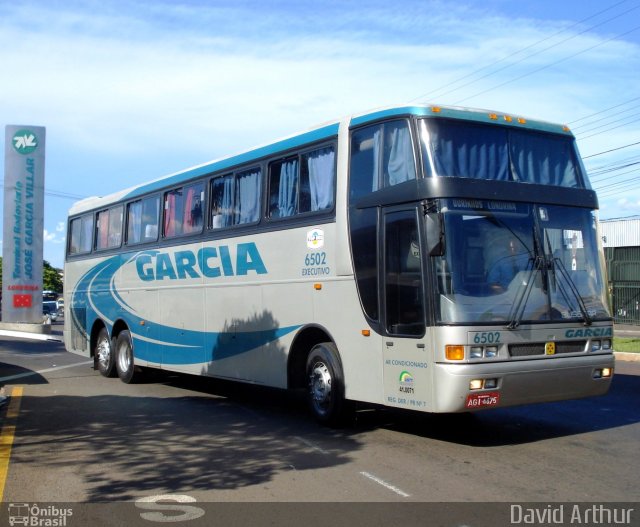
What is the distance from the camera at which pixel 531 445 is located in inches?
345

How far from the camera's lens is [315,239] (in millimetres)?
10250

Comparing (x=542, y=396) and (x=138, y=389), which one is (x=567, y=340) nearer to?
(x=542, y=396)

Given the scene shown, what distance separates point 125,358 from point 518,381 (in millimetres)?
10118

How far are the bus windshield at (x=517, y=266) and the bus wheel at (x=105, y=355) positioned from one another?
34.7 ft

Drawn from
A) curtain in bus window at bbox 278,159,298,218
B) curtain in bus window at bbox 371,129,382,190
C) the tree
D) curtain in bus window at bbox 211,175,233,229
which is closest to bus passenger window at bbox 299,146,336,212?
curtain in bus window at bbox 278,159,298,218

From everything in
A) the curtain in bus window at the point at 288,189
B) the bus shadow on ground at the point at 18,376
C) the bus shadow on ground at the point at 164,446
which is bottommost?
the bus shadow on ground at the point at 164,446

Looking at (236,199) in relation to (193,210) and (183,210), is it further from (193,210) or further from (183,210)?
(183,210)

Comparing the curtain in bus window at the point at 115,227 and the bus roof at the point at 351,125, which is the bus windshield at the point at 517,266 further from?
the curtain in bus window at the point at 115,227

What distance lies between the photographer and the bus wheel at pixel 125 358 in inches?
624

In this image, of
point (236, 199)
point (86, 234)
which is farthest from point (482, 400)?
point (86, 234)

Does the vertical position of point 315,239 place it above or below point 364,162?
below

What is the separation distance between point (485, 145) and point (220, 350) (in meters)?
5.88

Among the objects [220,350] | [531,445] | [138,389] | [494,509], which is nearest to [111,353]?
[138,389]

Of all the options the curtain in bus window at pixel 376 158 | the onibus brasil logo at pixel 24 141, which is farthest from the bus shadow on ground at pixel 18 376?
the onibus brasil logo at pixel 24 141
